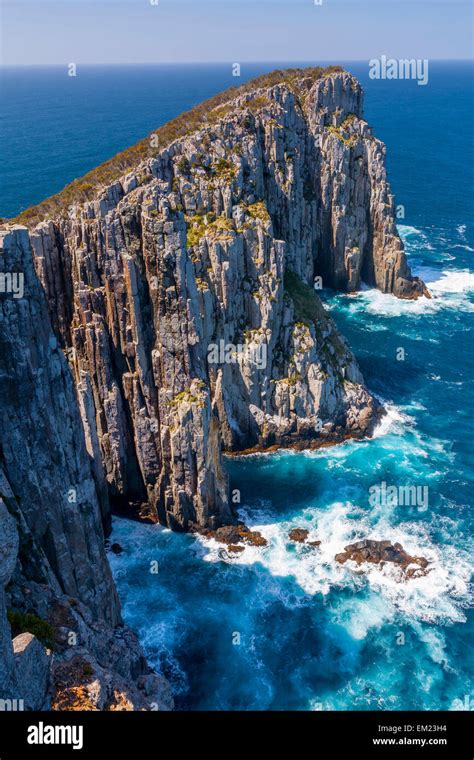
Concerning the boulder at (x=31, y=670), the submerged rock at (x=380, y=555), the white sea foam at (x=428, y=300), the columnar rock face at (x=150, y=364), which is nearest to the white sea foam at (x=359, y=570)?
the submerged rock at (x=380, y=555)

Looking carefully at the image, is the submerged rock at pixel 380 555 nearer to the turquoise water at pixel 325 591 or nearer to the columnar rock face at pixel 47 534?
the turquoise water at pixel 325 591

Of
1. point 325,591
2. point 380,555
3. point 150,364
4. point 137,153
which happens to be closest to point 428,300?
point 137,153

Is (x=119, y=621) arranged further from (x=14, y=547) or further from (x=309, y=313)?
(x=309, y=313)

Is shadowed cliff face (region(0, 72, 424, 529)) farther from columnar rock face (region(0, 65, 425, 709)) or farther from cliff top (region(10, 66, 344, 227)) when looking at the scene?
cliff top (region(10, 66, 344, 227))

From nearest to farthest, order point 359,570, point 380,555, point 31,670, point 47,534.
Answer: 1. point 31,670
2. point 47,534
3. point 359,570
4. point 380,555

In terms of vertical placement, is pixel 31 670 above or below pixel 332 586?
above

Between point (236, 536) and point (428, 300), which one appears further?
point (428, 300)

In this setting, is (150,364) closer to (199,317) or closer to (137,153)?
(199,317)
